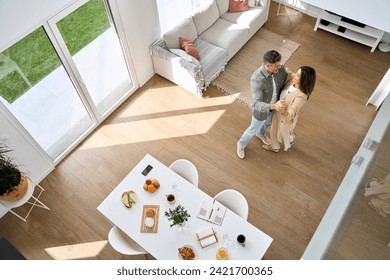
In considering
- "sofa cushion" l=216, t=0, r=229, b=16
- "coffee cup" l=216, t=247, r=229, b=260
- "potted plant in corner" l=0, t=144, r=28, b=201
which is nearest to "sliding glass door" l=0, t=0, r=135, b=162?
"potted plant in corner" l=0, t=144, r=28, b=201

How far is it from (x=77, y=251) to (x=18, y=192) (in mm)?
1005

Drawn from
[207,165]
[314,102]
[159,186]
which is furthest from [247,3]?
[159,186]

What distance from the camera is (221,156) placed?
15.0 ft

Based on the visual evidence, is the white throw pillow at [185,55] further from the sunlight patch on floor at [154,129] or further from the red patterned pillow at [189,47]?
the sunlight patch on floor at [154,129]

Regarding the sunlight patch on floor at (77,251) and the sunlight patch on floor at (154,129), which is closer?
the sunlight patch on floor at (77,251)

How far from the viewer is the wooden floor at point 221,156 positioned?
4008mm

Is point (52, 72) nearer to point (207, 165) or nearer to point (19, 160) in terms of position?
point (19, 160)

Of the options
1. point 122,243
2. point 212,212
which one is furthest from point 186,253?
point 122,243

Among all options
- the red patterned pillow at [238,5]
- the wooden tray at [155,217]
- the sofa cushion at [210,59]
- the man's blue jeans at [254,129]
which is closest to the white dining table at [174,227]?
the wooden tray at [155,217]

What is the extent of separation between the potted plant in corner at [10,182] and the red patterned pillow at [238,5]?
4246 millimetres

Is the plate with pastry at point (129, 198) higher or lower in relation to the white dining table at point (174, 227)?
higher

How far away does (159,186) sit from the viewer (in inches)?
137

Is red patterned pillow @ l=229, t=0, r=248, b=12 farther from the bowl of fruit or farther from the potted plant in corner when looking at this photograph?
the potted plant in corner
